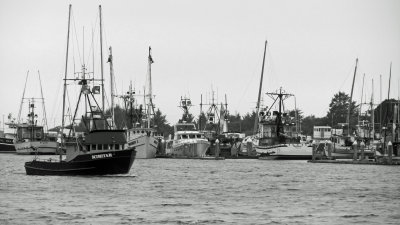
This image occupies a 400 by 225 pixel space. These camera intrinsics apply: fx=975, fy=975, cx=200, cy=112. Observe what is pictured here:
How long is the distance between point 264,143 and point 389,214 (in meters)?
110

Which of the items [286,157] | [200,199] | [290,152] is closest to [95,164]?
[200,199]

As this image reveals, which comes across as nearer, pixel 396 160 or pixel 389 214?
pixel 389 214

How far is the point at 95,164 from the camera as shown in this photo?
3337 inches

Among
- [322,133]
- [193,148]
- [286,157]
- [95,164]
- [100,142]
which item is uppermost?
[322,133]

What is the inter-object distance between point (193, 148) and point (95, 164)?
8352 cm

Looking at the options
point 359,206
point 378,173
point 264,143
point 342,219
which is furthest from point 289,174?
point 264,143

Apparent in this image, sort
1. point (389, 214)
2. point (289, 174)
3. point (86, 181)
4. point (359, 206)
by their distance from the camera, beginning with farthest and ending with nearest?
point (289, 174) < point (86, 181) < point (359, 206) < point (389, 214)

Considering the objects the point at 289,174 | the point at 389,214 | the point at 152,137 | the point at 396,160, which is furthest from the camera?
the point at 152,137

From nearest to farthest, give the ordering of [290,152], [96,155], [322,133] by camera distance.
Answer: [96,155] → [290,152] → [322,133]

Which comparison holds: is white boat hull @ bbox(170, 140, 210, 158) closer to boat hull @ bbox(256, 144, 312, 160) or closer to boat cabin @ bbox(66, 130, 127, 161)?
boat hull @ bbox(256, 144, 312, 160)

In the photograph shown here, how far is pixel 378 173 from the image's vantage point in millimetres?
105188

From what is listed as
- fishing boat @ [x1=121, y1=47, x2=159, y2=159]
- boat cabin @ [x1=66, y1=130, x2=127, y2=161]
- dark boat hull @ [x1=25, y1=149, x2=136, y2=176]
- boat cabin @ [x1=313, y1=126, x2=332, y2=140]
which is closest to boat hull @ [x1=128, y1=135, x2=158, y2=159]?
fishing boat @ [x1=121, y1=47, x2=159, y2=159]

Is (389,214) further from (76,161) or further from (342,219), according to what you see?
(76,161)

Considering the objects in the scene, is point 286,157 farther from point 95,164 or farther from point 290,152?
point 95,164
